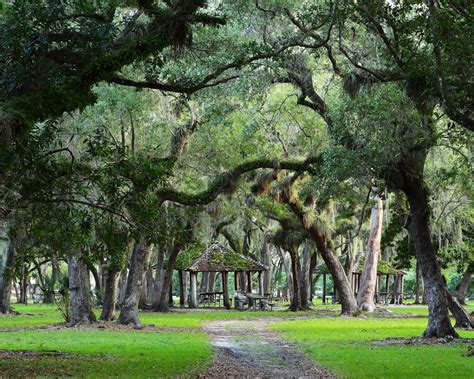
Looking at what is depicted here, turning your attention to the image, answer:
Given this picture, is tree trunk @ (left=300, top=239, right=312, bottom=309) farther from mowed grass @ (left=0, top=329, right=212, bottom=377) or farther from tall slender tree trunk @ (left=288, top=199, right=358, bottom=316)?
mowed grass @ (left=0, top=329, right=212, bottom=377)

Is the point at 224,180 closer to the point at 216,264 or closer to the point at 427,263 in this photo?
the point at 427,263

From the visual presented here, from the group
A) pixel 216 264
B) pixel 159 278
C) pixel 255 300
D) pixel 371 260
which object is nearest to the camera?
pixel 371 260

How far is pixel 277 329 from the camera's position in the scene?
2302 cm

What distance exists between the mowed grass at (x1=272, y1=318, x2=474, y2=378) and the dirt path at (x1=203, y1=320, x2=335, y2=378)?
39 cm

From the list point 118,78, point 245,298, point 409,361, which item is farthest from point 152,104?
point 245,298

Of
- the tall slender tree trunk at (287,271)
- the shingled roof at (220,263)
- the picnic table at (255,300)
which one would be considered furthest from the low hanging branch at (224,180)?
the tall slender tree trunk at (287,271)

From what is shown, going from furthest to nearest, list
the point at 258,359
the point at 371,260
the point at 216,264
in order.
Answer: the point at 216,264
the point at 371,260
the point at 258,359

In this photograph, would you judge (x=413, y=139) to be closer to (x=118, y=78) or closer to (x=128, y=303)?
(x=118, y=78)

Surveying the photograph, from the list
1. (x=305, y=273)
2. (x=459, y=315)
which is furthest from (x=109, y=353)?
(x=305, y=273)

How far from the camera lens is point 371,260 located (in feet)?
106

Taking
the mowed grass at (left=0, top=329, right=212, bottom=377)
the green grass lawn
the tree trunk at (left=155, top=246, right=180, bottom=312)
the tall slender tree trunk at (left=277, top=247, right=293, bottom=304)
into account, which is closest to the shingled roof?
the tree trunk at (left=155, top=246, right=180, bottom=312)

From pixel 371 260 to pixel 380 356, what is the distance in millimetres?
18884

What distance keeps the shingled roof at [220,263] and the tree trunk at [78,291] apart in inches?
667

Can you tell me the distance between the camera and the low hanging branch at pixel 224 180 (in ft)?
74.2
